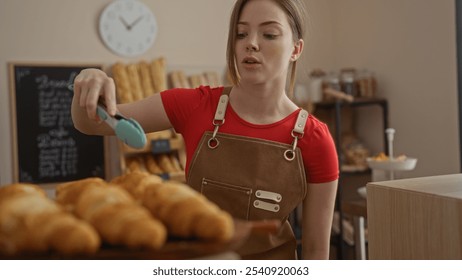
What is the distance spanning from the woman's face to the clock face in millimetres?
2051

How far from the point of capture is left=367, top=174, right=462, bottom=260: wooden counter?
702 mm

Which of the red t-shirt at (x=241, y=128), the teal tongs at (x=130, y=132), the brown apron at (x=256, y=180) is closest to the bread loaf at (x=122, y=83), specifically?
the red t-shirt at (x=241, y=128)

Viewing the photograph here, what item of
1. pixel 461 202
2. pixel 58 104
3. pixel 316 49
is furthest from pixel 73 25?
pixel 461 202

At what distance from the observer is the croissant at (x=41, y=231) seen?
404mm

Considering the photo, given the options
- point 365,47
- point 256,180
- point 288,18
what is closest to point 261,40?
point 288,18

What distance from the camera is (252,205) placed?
0.86 m

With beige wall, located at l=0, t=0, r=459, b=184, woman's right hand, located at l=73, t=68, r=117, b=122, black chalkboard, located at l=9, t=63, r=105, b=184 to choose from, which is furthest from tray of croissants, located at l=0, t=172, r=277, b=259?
black chalkboard, located at l=9, t=63, r=105, b=184

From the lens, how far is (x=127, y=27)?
9.27 feet

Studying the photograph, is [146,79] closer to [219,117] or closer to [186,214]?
[219,117]

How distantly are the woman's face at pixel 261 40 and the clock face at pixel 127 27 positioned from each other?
2051 mm

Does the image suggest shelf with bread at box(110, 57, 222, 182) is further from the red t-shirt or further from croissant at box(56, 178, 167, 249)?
croissant at box(56, 178, 167, 249)

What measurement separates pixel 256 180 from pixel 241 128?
12 centimetres

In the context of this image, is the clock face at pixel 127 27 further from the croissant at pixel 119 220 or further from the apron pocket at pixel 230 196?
the croissant at pixel 119 220

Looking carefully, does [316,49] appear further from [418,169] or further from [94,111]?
[94,111]
